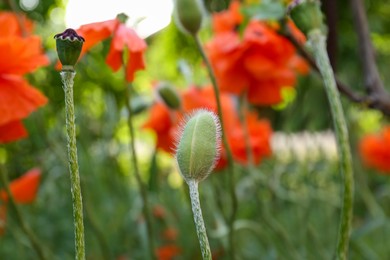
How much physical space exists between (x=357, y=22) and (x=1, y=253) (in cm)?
63

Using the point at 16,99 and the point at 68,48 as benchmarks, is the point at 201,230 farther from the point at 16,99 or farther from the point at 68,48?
the point at 16,99

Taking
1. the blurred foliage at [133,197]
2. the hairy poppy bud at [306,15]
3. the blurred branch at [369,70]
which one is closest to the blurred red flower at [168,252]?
the blurred foliage at [133,197]

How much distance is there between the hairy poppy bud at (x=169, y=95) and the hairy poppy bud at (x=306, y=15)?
0.29m

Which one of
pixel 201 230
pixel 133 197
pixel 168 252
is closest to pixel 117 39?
pixel 201 230

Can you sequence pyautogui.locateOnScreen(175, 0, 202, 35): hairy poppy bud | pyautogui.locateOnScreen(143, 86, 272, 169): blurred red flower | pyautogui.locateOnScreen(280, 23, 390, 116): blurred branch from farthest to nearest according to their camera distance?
1. pyautogui.locateOnScreen(143, 86, 272, 169): blurred red flower
2. pyautogui.locateOnScreen(280, 23, 390, 116): blurred branch
3. pyautogui.locateOnScreen(175, 0, 202, 35): hairy poppy bud

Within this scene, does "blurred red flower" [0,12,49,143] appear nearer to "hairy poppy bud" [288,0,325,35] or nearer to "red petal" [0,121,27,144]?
"red petal" [0,121,27,144]

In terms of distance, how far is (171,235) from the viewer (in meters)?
1.17

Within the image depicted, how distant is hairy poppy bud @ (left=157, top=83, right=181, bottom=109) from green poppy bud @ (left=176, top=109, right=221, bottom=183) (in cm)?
38

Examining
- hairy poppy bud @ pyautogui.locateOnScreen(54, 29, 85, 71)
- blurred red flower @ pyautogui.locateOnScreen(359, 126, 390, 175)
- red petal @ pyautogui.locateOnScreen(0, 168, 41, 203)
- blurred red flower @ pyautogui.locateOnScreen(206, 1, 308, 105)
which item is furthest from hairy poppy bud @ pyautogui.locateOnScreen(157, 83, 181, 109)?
blurred red flower @ pyautogui.locateOnScreen(359, 126, 390, 175)

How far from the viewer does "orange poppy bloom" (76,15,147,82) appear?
0.55 m

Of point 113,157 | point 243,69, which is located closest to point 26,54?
point 243,69

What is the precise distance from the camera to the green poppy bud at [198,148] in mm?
376

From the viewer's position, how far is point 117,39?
0.57 meters

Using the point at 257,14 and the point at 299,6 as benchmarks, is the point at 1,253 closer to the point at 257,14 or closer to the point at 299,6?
the point at 257,14
